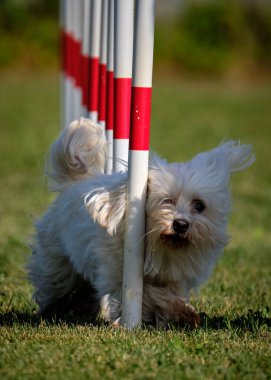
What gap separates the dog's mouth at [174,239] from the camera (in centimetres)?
432

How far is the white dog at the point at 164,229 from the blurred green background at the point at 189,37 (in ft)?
123

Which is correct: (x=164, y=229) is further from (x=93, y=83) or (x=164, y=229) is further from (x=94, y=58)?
(x=94, y=58)

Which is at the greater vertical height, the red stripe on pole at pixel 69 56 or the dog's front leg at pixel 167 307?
the red stripe on pole at pixel 69 56

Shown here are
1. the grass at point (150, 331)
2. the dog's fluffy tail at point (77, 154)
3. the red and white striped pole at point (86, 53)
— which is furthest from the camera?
the red and white striped pole at point (86, 53)

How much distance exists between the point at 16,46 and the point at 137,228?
39590 millimetres

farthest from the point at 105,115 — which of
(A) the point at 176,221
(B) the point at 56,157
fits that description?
(A) the point at 176,221

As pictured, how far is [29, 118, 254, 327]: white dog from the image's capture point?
4.38 m

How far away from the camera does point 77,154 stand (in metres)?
5.29

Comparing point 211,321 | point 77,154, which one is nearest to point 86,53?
point 77,154

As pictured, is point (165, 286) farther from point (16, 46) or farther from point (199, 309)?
point (16, 46)

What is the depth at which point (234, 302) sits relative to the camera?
5.57 meters

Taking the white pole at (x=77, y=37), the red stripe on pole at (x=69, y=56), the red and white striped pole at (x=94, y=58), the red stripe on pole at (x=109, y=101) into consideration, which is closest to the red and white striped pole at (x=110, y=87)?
the red stripe on pole at (x=109, y=101)

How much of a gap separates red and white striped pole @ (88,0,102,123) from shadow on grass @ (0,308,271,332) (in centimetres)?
190

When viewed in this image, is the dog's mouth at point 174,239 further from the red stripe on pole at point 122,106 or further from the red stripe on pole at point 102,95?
the red stripe on pole at point 102,95
